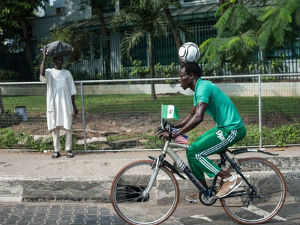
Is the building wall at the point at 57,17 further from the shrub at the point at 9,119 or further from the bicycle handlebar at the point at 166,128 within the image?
the bicycle handlebar at the point at 166,128

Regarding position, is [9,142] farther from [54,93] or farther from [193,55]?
[193,55]

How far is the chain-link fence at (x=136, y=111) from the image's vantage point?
8.67 metres

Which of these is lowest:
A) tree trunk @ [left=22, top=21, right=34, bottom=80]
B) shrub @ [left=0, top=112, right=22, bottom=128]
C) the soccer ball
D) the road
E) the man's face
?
the road

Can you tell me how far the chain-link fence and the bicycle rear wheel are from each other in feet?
11.3

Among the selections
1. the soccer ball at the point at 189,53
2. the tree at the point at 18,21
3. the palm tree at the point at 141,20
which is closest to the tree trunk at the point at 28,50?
the tree at the point at 18,21

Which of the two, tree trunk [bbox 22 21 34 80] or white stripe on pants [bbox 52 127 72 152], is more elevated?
tree trunk [bbox 22 21 34 80]

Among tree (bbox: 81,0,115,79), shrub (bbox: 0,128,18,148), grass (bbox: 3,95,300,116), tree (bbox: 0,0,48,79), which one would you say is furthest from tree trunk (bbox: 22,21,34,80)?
shrub (bbox: 0,128,18,148)

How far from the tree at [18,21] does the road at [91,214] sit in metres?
16.5

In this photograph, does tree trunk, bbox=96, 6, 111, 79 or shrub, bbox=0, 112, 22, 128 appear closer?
shrub, bbox=0, 112, 22, 128

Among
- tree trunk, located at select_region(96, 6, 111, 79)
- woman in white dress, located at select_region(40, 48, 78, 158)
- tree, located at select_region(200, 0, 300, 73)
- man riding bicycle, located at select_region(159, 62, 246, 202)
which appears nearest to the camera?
man riding bicycle, located at select_region(159, 62, 246, 202)

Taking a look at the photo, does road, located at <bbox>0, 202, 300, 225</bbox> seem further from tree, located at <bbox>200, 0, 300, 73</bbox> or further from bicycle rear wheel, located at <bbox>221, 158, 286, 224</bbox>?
tree, located at <bbox>200, 0, 300, 73</bbox>

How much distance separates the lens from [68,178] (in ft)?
21.0

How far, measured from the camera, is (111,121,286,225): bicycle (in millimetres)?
5012

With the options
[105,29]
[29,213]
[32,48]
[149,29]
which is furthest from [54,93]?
[32,48]
